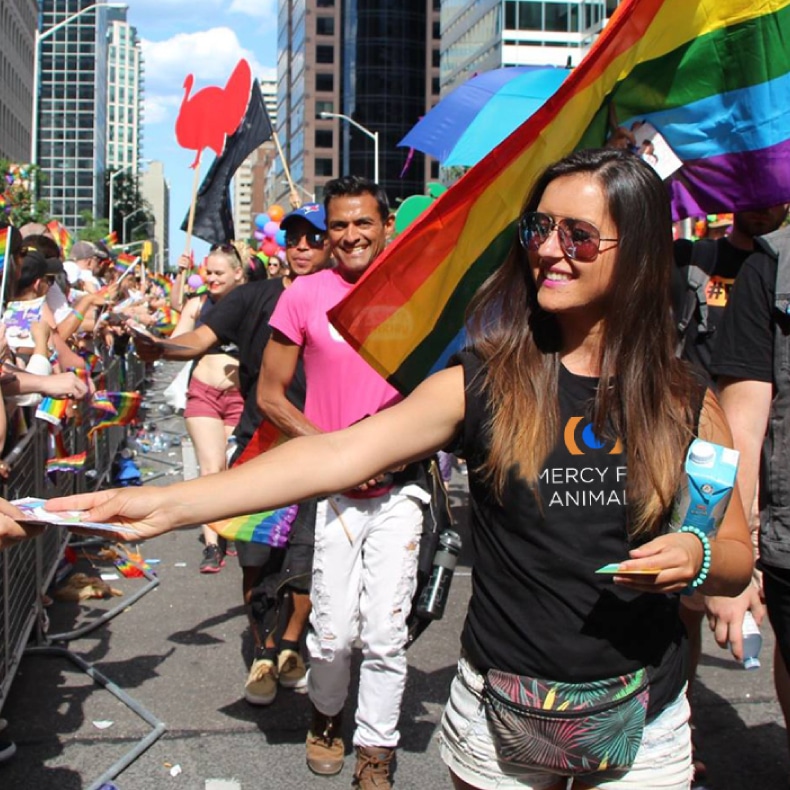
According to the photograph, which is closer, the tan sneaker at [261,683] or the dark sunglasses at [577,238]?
the dark sunglasses at [577,238]

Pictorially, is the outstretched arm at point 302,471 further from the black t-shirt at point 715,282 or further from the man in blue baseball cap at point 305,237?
the man in blue baseball cap at point 305,237

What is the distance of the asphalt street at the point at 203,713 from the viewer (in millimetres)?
4480

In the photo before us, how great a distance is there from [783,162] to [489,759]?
8.40 feet

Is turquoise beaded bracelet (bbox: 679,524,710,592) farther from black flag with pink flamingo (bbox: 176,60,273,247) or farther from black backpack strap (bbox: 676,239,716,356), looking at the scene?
black flag with pink flamingo (bbox: 176,60,273,247)

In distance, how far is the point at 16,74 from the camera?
10212cm

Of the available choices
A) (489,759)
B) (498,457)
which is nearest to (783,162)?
(498,457)

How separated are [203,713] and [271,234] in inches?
349

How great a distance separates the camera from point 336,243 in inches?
191

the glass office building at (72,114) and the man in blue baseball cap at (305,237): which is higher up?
the glass office building at (72,114)

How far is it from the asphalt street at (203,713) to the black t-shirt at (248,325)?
1.19 metres

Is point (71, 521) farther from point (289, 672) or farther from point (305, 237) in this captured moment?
point (305, 237)

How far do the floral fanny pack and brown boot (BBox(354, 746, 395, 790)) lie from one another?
1.85 meters

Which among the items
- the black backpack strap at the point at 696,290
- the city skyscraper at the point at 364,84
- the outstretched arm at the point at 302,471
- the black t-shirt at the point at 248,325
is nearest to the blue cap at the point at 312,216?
the black t-shirt at the point at 248,325

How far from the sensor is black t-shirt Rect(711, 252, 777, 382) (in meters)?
3.44
